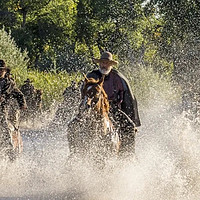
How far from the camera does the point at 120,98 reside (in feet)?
37.8

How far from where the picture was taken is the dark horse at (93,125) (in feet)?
33.9

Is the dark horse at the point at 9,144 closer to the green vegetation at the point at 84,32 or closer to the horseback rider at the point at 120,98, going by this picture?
the horseback rider at the point at 120,98

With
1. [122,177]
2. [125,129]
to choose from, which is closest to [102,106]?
[125,129]

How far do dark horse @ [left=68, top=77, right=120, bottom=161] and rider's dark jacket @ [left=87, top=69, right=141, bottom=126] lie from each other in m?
0.63

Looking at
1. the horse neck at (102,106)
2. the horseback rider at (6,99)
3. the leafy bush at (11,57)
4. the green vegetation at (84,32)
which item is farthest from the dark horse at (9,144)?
the green vegetation at (84,32)

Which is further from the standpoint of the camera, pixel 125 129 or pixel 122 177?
pixel 125 129

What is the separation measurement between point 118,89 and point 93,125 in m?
1.16

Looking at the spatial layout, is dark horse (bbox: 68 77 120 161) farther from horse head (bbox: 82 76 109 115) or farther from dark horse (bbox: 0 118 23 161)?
dark horse (bbox: 0 118 23 161)

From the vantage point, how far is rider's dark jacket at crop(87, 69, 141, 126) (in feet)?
37.1

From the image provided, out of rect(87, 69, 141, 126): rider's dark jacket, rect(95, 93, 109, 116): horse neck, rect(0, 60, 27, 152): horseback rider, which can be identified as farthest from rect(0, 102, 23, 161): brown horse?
rect(95, 93, 109, 116): horse neck

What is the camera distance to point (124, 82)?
37.5ft

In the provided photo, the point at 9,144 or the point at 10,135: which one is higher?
the point at 10,135

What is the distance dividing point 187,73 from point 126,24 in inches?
895

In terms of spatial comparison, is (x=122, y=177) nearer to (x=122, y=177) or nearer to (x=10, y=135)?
(x=122, y=177)
